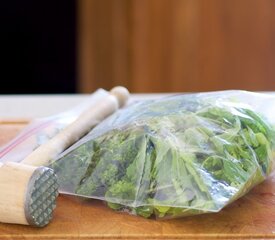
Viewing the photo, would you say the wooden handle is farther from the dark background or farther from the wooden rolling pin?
the dark background

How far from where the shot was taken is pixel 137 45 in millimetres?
2258

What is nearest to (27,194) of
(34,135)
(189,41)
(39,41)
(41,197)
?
(41,197)

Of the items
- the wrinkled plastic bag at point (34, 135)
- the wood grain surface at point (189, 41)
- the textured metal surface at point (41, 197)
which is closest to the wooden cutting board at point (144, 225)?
the textured metal surface at point (41, 197)

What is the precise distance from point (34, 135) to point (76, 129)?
99 millimetres

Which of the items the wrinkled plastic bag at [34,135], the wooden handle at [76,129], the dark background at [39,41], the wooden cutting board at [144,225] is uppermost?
the wooden handle at [76,129]

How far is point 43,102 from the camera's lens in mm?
1308

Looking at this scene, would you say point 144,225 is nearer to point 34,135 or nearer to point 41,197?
point 41,197

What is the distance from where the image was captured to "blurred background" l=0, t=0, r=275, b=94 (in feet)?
7.06

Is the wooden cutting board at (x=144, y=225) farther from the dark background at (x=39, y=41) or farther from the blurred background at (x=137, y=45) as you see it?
the dark background at (x=39, y=41)

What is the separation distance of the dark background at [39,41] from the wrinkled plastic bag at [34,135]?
1329 millimetres

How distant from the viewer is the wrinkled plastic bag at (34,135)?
92cm

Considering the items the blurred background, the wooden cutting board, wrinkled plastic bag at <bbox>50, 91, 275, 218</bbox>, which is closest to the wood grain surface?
the blurred background

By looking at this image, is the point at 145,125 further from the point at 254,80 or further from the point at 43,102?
the point at 254,80

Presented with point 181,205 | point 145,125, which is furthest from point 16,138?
point 181,205
